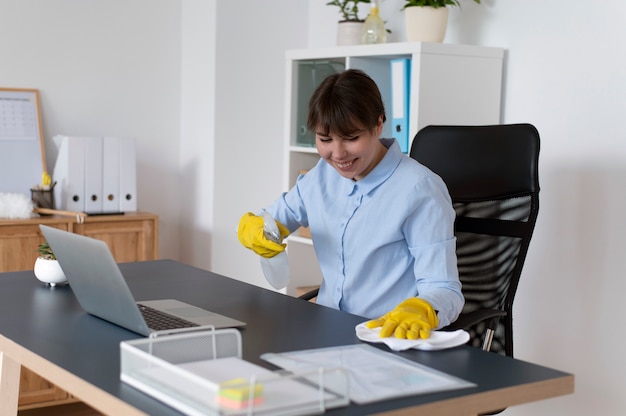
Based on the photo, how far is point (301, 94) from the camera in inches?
132

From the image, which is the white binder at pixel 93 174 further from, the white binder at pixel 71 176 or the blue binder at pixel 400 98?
the blue binder at pixel 400 98

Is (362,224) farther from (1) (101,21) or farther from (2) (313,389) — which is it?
(1) (101,21)

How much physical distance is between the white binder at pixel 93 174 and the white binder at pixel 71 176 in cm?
2

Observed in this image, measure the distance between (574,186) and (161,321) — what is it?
5.11 ft

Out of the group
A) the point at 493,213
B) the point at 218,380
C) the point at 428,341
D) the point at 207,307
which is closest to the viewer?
the point at 218,380

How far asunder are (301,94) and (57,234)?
176 centimetres

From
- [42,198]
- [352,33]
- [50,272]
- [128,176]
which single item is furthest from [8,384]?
[352,33]

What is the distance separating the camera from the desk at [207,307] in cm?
126

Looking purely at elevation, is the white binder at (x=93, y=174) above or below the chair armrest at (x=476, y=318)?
above

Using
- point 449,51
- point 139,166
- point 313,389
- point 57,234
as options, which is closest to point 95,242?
point 57,234

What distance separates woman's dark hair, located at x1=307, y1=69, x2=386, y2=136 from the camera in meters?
1.93

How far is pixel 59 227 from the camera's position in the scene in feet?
10.9

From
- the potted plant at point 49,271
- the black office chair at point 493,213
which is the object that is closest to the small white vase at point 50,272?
the potted plant at point 49,271

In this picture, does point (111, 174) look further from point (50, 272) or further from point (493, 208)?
point (493, 208)
